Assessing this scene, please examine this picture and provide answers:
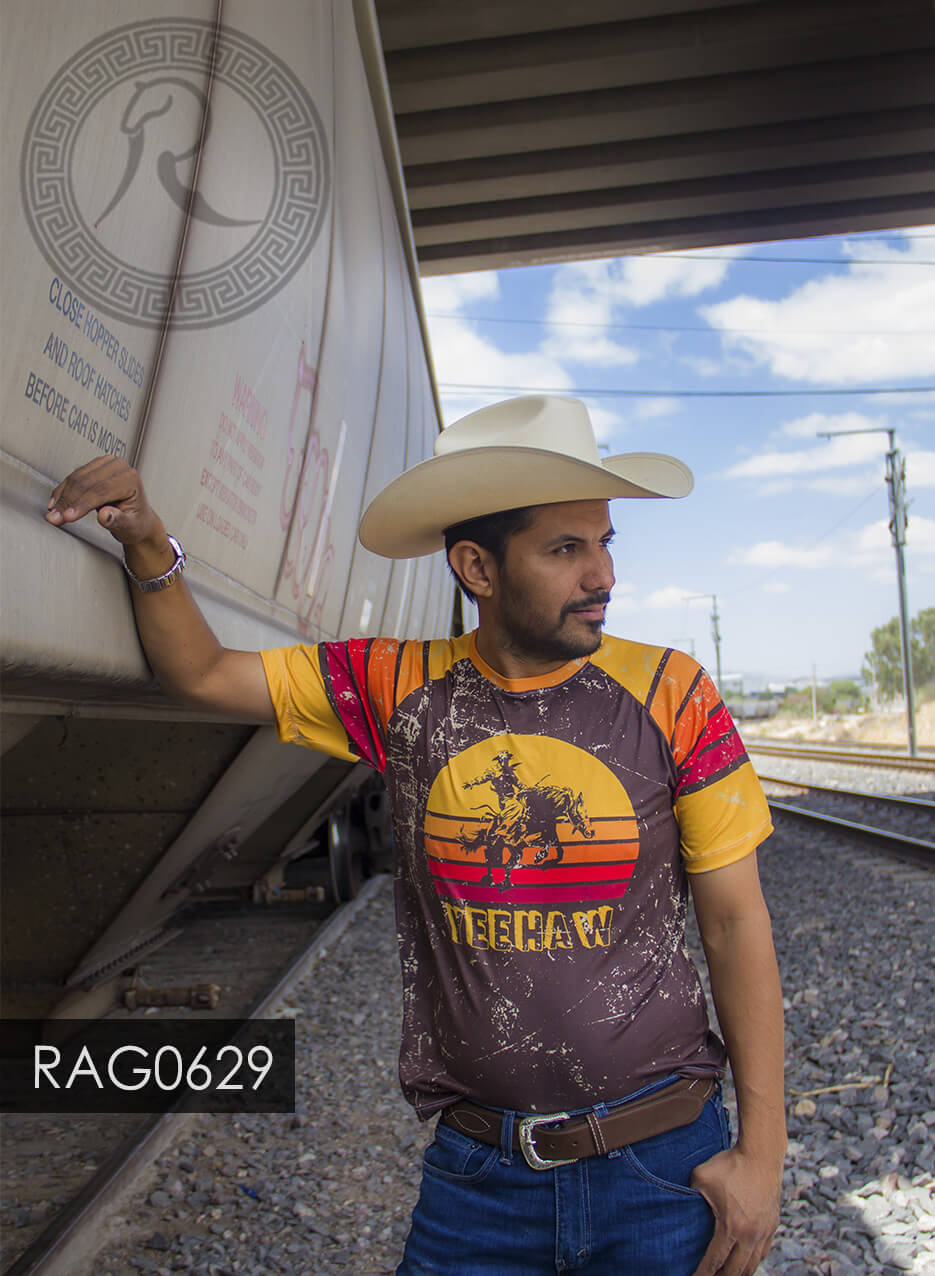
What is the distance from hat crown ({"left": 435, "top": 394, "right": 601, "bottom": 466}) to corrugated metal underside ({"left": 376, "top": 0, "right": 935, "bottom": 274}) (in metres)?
6.46

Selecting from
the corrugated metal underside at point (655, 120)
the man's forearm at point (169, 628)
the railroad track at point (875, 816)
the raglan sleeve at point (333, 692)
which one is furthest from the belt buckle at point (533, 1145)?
the railroad track at point (875, 816)

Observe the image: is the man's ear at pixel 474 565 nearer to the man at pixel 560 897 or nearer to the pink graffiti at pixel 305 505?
the man at pixel 560 897

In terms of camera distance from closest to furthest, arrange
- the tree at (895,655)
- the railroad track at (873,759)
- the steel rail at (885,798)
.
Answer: the steel rail at (885,798) → the railroad track at (873,759) → the tree at (895,655)

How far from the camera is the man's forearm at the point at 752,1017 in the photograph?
1606mm

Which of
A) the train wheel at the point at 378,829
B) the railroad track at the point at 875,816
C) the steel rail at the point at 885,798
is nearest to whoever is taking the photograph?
the train wheel at the point at 378,829

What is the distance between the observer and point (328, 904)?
788 cm

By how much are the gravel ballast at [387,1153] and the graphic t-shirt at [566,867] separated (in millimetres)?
1751

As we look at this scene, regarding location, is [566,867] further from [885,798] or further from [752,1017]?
[885,798]

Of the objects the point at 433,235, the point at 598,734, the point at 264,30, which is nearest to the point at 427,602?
the point at 264,30

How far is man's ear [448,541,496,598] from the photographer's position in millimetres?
1879

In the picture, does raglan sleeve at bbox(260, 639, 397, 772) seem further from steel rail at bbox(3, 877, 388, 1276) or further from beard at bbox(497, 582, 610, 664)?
steel rail at bbox(3, 877, 388, 1276)

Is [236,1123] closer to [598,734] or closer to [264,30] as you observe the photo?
[598,734]

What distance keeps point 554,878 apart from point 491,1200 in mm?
546

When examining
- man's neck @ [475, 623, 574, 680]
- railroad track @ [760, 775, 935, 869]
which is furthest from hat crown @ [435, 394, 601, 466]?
railroad track @ [760, 775, 935, 869]
